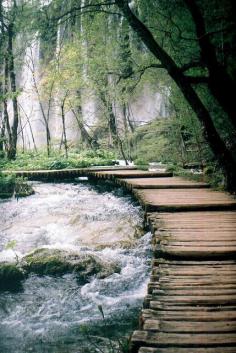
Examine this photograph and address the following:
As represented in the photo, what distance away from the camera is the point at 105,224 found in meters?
9.82

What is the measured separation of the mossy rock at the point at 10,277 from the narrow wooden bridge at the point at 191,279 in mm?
2294

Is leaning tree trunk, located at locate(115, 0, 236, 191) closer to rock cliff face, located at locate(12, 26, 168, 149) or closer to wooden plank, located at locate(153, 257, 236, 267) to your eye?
wooden plank, located at locate(153, 257, 236, 267)

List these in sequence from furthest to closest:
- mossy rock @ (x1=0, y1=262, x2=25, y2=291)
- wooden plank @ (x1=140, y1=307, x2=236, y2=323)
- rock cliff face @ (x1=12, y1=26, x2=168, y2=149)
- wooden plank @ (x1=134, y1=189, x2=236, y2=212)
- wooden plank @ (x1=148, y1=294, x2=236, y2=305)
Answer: rock cliff face @ (x1=12, y1=26, x2=168, y2=149)
wooden plank @ (x1=134, y1=189, x2=236, y2=212)
mossy rock @ (x1=0, y1=262, x2=25, y2=291)
wooden plank @ (x1=148, y1=294, x2=236, y2=305)
wooden plank @ (x1=140, y1=307, x2=236, y2=323)

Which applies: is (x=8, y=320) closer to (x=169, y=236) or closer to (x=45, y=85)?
(x=169, y=236)

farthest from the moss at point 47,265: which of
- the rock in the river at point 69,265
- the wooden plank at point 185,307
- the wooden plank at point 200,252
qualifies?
the wooden plank at point 185,307

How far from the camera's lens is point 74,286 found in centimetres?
629

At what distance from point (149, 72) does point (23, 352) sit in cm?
1101

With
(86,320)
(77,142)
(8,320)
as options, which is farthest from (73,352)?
(77,142)

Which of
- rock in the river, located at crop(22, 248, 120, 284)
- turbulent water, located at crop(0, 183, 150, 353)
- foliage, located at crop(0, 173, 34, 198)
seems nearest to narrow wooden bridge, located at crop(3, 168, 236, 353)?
turbulent water, located at crop(0, 183, 150, 353)

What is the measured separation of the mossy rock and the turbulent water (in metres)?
0.15

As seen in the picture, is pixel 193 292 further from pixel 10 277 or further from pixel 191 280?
pixel 10 277

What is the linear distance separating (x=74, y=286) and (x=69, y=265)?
52 cm

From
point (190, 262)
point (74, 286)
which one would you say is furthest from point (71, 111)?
point (190, 262)

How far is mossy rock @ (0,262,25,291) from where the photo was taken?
6375 millimetres
